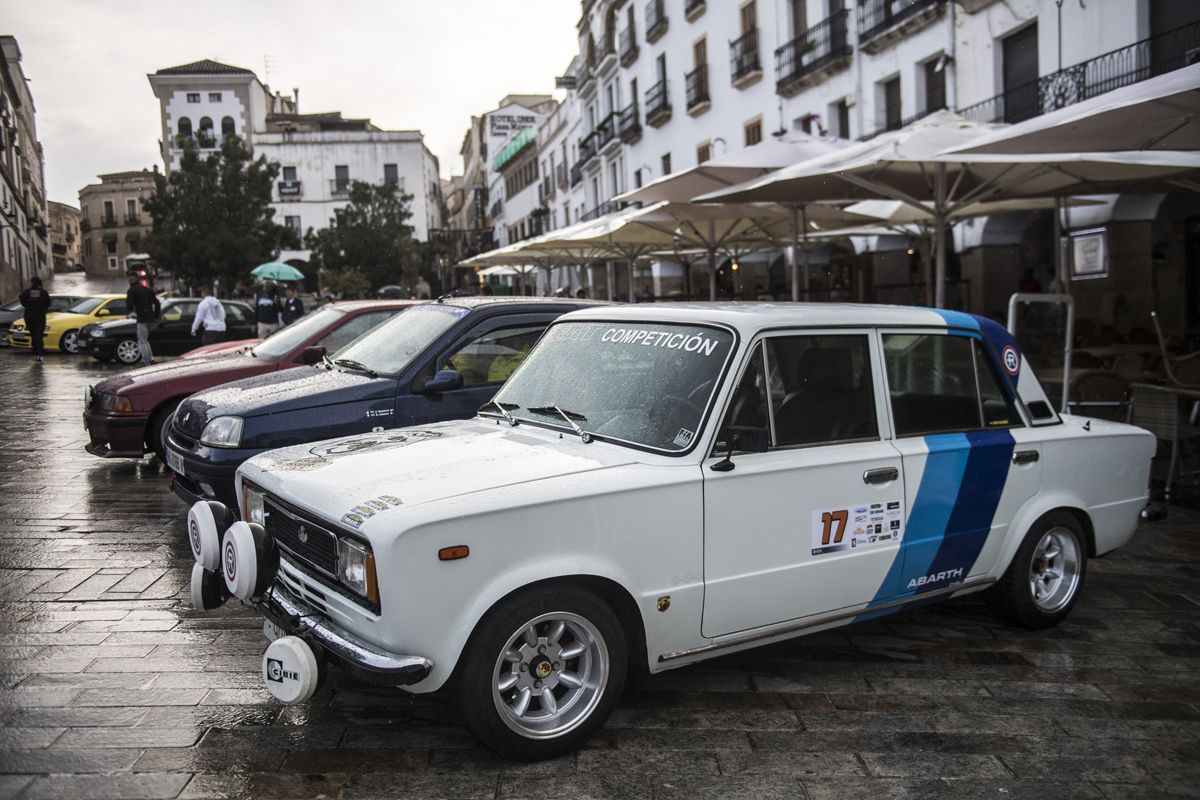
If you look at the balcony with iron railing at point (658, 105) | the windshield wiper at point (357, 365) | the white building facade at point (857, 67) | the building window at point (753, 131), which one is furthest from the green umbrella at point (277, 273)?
the windshield wiper at point (357, 365)

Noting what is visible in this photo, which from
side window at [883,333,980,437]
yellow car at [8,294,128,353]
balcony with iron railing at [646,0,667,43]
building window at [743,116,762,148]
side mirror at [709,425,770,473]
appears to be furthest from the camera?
balcony with iron railing at [646,0,667,43]

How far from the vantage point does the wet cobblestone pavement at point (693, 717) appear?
3.27 m

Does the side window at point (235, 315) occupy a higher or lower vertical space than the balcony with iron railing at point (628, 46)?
lower

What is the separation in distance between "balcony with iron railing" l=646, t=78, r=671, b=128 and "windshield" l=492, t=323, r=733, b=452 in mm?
30669

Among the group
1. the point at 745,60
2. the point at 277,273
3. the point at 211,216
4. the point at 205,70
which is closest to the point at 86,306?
the point at 277,273

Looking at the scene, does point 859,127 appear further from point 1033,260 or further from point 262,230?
point 262,230

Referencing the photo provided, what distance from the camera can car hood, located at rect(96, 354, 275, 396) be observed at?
8.04m

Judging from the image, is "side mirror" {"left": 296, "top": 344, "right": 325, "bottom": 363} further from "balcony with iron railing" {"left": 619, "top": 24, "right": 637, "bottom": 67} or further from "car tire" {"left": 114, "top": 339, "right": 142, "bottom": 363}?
"balcony with iron railing" {"left": 619, "top": 24, "right": 637, "bottom": 67}

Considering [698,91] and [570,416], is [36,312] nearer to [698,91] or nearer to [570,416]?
[698,91]

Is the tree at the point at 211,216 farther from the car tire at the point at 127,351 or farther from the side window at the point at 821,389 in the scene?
the side window at the point at 821,389

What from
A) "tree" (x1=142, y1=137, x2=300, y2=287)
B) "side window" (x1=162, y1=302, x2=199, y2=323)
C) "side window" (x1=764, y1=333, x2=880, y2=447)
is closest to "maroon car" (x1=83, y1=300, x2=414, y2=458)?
"side window" (x1=764, y1=333, x2=880, y2=447)

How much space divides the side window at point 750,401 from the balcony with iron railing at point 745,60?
82.4ft

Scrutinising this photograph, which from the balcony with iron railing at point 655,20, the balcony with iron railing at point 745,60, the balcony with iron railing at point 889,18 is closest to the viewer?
the balcony with iron railing at point 889,18

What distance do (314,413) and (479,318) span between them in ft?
4.15
